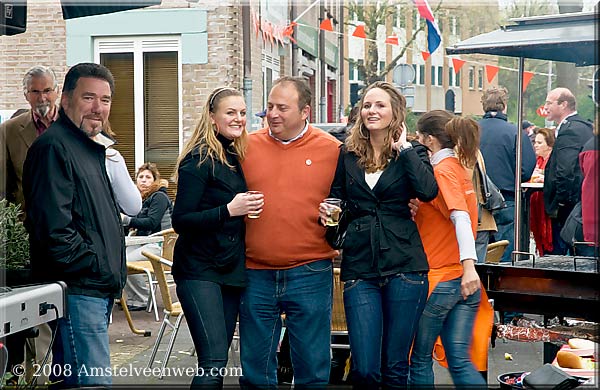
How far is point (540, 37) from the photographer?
18.9 ft

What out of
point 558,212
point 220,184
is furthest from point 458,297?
point 558,212

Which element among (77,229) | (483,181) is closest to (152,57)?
(483,181)

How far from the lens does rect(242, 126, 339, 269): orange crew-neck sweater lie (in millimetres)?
4504

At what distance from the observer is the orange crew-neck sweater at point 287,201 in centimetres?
450

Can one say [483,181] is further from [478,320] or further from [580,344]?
[478,320]

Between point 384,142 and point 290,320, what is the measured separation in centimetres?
102

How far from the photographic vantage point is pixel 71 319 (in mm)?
4246

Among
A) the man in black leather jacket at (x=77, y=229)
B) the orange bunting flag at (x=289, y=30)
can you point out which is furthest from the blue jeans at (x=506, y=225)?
the orange bunting flag at (x=289, y=30)

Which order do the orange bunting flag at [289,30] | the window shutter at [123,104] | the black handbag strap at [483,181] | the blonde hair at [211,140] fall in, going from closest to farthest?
the blonde hair at [211,140] < the black handbag strap at [483,181] < the window shutter at [123,104] < the orange bunting flag at [289,30]

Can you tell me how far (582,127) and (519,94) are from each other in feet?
4.73

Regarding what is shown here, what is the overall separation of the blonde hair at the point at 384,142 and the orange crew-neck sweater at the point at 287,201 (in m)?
0.17

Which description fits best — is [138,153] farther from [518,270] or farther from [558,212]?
[518,270]

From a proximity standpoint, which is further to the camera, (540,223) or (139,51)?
(139,51)

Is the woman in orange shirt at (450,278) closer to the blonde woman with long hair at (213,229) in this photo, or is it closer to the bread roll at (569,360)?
the bread roll at (569,360)
